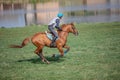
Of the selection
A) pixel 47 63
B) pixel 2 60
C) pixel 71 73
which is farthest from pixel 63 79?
pixel 2 60

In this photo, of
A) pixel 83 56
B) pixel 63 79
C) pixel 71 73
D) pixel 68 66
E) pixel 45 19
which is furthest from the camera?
pixel 45 19

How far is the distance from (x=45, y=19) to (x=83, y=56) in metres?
27.3

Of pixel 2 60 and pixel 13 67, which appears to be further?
pixel 2 60

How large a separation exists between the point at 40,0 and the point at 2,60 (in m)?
61.0

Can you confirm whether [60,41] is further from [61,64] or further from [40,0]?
[40,0]

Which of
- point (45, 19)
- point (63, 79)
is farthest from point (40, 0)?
point (63, 79)

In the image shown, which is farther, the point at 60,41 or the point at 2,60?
the point at 2,60

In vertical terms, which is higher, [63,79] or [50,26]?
[50,26]

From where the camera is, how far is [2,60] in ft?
50.2

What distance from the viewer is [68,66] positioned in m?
12.9

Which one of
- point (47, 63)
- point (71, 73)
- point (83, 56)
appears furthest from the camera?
point (83, 56)

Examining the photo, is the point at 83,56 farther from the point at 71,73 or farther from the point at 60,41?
the point at 71,73

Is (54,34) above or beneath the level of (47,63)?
above

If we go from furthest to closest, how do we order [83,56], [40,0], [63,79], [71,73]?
[40,0] < [83,56] < [71,73] < [63,79]
